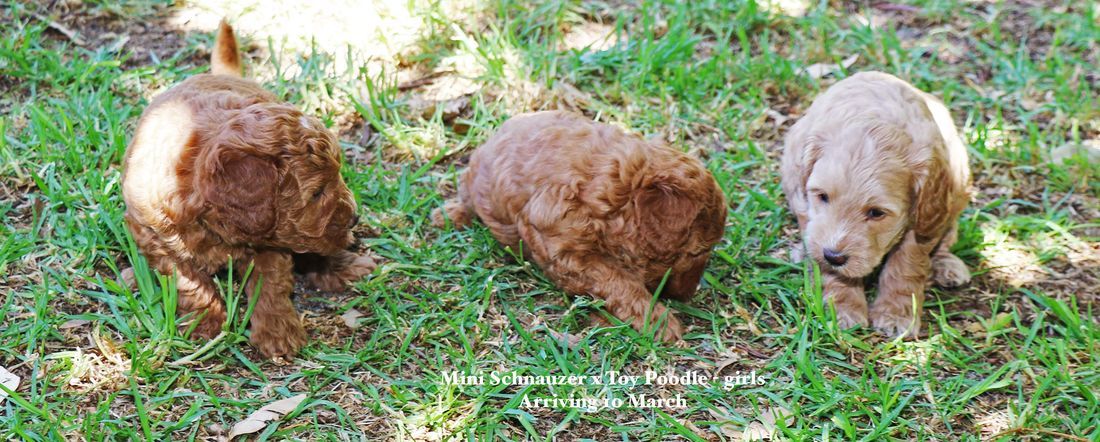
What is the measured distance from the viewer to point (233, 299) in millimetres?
4312

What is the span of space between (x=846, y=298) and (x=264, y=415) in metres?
2.54

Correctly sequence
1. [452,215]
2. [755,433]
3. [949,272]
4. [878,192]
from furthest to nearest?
[452,215] < [949,272] < [878,192] < [755,433]

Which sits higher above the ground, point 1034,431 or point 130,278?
point 130,278

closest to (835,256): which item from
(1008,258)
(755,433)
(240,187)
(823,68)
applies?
(755,433)

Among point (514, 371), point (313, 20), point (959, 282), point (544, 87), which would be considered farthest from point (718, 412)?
point (313, 20)

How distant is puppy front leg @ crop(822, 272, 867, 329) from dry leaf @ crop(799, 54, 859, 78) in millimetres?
1983

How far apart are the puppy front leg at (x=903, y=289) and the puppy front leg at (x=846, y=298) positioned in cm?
8

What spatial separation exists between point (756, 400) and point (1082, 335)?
1519 mm

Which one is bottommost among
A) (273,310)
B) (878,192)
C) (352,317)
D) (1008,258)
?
(1008,258)

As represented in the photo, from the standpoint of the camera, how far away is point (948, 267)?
4.83 m

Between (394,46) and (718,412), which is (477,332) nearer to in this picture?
(718,412)

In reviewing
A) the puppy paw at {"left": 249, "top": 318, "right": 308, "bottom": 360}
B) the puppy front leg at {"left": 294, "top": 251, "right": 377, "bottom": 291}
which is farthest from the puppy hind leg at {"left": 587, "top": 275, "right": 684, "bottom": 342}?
the puppy paw at {"left": 249, "top": 318, "right": 308, "bottom": 360}

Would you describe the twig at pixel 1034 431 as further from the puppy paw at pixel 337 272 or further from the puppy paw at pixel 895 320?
the puppy paw at pixel 337 272

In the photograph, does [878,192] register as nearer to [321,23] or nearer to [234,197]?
[234,197]
